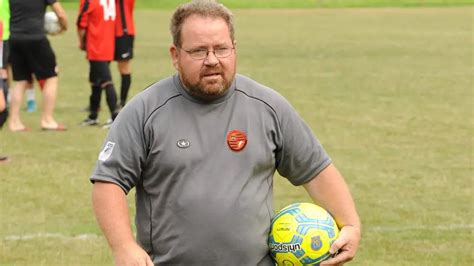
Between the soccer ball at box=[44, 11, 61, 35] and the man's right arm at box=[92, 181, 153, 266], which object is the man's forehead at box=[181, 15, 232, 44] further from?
the soccer ball at box=[44, 11, 61, 35]

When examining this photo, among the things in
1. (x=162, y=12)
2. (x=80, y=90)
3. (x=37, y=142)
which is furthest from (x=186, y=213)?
(x=162, y=12)

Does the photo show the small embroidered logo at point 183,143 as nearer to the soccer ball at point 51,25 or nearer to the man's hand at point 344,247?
the man's hand at point 344,247

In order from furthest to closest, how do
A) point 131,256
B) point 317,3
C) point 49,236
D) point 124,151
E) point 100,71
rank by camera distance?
point 317,3, point 100,71, point 49,236, point 124,151, point 131,256

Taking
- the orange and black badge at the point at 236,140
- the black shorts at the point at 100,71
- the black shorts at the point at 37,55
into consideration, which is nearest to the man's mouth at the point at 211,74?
the orange and black badge at the point at 236,140

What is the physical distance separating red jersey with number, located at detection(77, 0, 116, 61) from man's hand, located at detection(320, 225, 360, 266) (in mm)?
9786

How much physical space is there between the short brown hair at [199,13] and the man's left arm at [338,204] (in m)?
0.75

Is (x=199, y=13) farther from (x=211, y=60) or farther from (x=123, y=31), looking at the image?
(x=123, y=31)

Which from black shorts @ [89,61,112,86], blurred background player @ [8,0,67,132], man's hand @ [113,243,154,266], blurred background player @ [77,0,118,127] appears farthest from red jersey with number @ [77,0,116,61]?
man's hand @ [113,243,154,266]

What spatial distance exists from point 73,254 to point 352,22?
1168 inches

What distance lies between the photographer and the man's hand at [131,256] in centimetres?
468

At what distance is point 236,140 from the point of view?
488 cm

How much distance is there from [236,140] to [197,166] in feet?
0.63

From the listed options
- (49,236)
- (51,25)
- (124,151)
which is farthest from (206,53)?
(51,25)

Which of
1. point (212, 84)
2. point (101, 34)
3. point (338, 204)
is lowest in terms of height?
point (101, 34)
